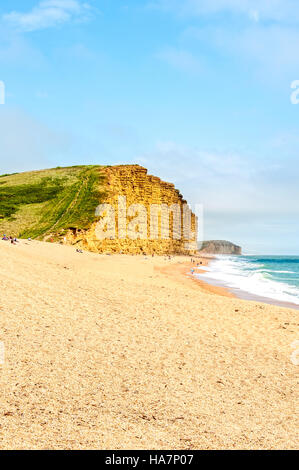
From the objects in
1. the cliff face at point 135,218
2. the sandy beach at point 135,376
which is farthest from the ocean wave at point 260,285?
the cliff face at point 135,218

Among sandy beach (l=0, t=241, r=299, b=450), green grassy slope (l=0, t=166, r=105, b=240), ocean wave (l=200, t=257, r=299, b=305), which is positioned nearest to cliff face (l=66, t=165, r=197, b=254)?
green grassy slope (l=0, t=166, r=105, b=240)

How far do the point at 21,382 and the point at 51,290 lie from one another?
6.59 m

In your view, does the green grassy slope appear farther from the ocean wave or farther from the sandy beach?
the sandy beach

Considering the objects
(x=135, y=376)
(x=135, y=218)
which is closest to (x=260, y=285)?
(x=135, y=376)

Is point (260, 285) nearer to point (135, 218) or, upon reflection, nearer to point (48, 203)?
point (135, 218)

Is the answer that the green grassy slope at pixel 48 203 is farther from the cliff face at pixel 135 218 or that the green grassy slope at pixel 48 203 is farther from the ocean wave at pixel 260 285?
the ocean wave at pixel 260 285

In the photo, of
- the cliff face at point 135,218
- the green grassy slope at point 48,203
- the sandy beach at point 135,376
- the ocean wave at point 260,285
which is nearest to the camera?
the sandy beach at point 135,376

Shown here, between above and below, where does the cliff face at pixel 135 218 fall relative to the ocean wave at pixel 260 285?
above

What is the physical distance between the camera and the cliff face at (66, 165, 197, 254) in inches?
2035

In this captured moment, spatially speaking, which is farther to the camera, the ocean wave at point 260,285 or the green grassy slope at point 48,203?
the green grassy slope at point 48,203

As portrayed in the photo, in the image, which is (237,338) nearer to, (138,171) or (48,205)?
(48,205)

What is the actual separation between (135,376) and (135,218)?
185ft

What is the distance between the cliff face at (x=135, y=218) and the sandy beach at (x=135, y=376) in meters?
36.9

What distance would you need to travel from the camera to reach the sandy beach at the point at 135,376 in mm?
4898
